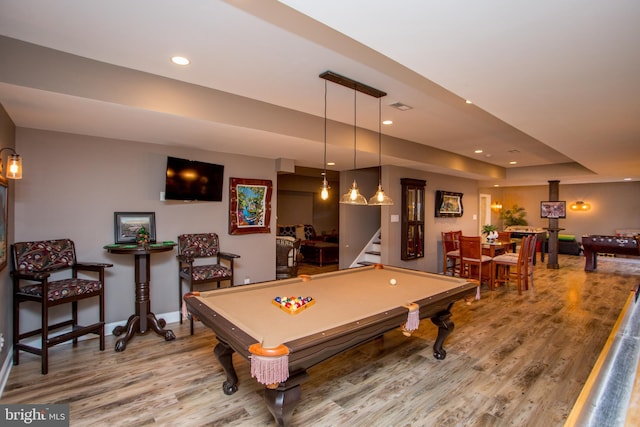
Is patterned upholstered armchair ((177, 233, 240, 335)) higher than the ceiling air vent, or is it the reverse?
the ceiling air vent

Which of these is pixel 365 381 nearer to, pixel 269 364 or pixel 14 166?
pixel 269 364

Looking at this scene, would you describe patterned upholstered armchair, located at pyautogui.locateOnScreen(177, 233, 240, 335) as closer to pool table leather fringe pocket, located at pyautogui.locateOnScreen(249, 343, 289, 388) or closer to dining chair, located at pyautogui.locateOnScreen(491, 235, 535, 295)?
pool table leather fringe pocket, located at pyautogui.locateOnScreen(249, 343, 289, 388)

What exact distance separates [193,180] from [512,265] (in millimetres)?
5555

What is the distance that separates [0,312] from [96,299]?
1.01 m

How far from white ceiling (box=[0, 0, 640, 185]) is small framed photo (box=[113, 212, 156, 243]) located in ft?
2.99

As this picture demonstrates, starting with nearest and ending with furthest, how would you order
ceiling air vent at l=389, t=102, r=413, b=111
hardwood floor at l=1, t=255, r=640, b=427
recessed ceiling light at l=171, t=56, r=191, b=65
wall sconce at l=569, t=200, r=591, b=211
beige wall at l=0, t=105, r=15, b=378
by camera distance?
hardwood floor at l=1, t=255, r=640, b=427
recessed ceiling light at l=171, t=56, r=191, b=65
beige wall at l=0, t=105, r=15, b=378
ceiling air vent at l=389, t=102, r=413, b=111
wall sconce at l=569, t=200, r=591, b=211

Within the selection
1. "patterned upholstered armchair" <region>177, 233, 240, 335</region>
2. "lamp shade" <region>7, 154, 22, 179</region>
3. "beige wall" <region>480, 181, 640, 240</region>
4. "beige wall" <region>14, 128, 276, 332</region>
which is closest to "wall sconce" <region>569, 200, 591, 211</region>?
"beige wall" <region>480, 181, 640, 240</region>

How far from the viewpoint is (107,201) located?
378 cm

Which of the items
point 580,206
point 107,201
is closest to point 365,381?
point 107,201

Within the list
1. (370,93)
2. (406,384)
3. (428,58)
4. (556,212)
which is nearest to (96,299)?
(406,384)

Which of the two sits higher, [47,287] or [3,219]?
[3,219]

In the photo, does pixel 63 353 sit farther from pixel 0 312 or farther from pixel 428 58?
pixel 428 58

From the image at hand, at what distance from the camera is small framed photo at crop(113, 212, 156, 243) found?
381cm

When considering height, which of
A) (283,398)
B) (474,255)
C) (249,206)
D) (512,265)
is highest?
(249,206)
